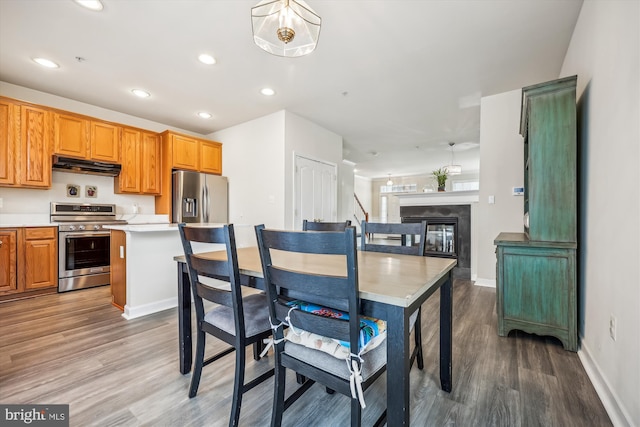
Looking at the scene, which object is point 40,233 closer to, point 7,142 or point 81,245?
point 81,245

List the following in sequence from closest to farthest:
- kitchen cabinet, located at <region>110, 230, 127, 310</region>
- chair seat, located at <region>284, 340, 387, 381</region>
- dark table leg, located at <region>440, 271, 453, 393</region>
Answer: chair seat, located at <region>284, 340, 387, 381</region> → dark table leg, located at <region>440, 271, 453, 393</region> → kitchen cabinet, located at <region>110, 230, 127, 310</region>

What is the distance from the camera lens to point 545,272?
208cm

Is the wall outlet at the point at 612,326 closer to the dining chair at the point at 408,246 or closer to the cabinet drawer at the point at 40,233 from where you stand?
the dining chair at the point at 408,246

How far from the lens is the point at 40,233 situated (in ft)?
10.9

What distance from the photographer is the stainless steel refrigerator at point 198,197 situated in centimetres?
445

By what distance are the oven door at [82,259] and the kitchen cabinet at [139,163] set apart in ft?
2.67

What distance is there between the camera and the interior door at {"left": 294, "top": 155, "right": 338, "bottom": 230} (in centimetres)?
436

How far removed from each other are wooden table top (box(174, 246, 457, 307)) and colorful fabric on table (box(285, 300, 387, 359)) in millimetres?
168

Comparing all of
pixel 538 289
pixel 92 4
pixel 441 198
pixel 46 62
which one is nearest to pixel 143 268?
pixel 92 4

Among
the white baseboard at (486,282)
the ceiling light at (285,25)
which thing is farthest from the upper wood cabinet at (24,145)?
the white baseboard at (486,282)

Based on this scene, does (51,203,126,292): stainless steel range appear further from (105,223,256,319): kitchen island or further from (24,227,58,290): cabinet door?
(105,223,256,319): kitchen island

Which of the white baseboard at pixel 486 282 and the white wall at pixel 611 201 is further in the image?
the white baseboard at pixel 486 282

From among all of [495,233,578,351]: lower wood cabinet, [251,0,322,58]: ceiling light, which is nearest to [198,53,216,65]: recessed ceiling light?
[251,0,322,58]: ceiling light

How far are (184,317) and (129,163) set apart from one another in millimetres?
3565
